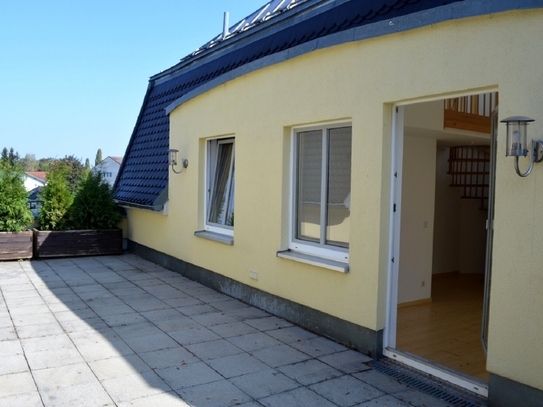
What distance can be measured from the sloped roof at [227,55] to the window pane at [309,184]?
114 centimetres

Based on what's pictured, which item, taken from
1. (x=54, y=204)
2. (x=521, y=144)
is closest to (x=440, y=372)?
(x=521, y=144)

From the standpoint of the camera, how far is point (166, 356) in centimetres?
496

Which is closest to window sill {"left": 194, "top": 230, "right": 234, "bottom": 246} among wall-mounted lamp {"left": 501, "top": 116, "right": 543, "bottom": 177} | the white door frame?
the white door frame

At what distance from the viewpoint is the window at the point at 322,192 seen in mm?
5668

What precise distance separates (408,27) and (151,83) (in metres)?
9.35

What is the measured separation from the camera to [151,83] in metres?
12.6

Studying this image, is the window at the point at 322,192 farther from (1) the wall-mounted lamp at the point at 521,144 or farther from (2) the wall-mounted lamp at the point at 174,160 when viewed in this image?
(2) the wall-mounted lamp at the point at 174,160

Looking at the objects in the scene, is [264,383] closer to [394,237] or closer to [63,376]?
[63,376]

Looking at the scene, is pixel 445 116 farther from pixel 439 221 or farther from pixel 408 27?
pixel 439 221

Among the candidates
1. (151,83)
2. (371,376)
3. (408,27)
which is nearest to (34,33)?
(151,83)

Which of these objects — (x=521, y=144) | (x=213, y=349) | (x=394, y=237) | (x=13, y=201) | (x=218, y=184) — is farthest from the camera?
(x=13, y=201)

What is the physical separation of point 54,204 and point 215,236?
5167 mm

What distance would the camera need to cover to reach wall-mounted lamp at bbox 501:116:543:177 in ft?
11.3

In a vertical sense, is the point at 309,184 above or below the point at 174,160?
below
